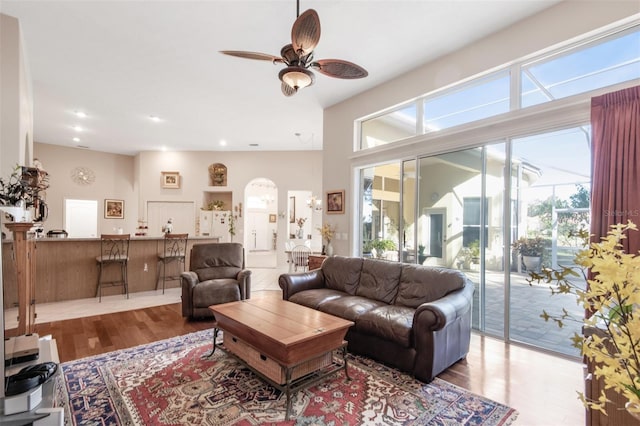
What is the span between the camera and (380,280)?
11.7ft

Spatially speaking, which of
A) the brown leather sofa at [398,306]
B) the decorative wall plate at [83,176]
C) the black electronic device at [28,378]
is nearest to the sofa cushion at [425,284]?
the brown leather sofa at [398,306]

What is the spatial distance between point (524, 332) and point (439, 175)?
2.16 meters

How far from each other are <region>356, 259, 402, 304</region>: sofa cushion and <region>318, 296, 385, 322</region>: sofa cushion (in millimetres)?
121

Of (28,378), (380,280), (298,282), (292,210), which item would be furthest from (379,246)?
(292,210)

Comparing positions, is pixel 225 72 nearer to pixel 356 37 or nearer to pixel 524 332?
pixel 356 37

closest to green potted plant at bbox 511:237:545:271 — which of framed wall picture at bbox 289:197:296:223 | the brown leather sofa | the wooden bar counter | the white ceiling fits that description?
the brown leather sofa

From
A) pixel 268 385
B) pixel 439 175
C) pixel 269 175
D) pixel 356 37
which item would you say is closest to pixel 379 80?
pixel 356 37

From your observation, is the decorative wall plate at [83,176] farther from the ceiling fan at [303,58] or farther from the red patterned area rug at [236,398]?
the ceiling fan at [303,58]

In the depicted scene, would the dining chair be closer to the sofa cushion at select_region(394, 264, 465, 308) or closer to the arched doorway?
the sofa cushion at select_region(394, 264, 465, 308)

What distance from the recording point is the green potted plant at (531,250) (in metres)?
3.32

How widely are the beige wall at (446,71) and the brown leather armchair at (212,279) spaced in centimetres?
187

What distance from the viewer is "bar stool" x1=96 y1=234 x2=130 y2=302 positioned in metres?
5.16

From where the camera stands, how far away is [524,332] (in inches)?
134

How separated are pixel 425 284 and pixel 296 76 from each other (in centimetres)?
243
